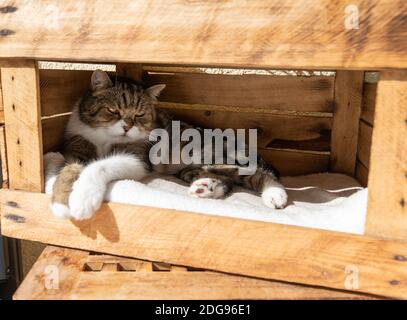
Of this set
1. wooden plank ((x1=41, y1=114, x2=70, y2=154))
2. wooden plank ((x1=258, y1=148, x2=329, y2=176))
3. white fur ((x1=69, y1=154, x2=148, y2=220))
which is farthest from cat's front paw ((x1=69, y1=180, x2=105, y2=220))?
wooden plank ((x1=258, y1=148, x2=329, y2=176))

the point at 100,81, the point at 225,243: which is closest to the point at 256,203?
the point at 225,243

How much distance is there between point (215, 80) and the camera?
1959 millimetres

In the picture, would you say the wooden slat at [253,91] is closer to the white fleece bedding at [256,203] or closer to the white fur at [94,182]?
the white fleece bedding at [256,203]

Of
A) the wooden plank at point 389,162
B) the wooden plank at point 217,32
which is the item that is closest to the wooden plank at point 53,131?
the wooden plank at point 217,32

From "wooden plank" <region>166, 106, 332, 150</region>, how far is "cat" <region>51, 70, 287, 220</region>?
0.25m

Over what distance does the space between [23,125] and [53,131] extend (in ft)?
1.09

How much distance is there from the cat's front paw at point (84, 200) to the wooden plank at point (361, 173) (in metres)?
1.15

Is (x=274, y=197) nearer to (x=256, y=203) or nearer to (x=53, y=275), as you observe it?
(x=256, y=203)

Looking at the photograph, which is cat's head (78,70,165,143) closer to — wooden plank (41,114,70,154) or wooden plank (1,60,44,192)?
wooden plank (41,114,70,154)

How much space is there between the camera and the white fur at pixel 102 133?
5.50 ft

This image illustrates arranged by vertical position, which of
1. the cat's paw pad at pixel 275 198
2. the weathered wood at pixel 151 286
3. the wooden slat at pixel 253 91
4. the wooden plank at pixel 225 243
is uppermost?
the wooden slat at pixel 253 91

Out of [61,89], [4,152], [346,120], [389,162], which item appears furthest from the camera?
[346,120]

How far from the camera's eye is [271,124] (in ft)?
6.42

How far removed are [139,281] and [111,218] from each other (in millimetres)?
219
